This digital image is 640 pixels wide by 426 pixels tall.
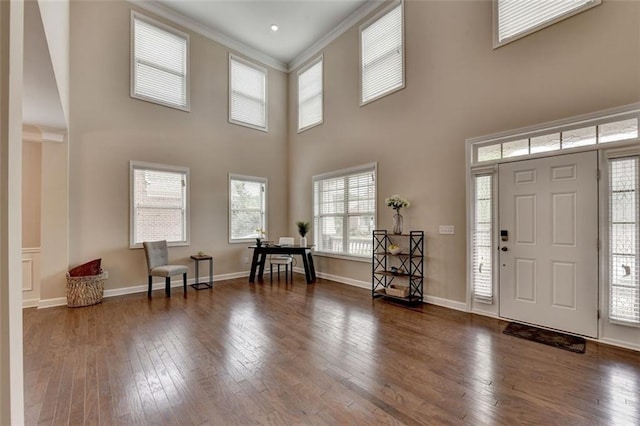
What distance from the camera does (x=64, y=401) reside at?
2.10 meters

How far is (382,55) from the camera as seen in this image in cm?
530

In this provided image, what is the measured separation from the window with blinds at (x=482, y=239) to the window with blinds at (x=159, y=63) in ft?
18.0

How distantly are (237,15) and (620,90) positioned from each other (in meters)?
5.92

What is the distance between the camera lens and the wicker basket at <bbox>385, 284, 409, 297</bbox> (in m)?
4.50

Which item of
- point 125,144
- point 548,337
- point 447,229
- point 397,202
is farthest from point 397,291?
point 125,144

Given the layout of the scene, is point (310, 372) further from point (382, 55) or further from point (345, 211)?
point (382, 55)

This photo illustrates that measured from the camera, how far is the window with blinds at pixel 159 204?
5223mm

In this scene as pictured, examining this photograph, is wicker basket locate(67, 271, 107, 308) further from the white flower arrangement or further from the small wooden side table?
the white flower arrangement

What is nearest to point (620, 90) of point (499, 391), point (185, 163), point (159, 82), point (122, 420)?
point (499, 391)

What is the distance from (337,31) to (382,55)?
55.7 inches

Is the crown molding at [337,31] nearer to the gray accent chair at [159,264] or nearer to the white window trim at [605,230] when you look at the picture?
the white window trim at [605,230]

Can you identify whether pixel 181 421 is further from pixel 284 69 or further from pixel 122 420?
pixel 284 69

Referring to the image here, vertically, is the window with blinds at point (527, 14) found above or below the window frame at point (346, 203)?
above

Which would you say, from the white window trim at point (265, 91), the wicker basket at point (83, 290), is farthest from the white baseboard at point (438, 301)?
the wicker basket at point (83, 290)
